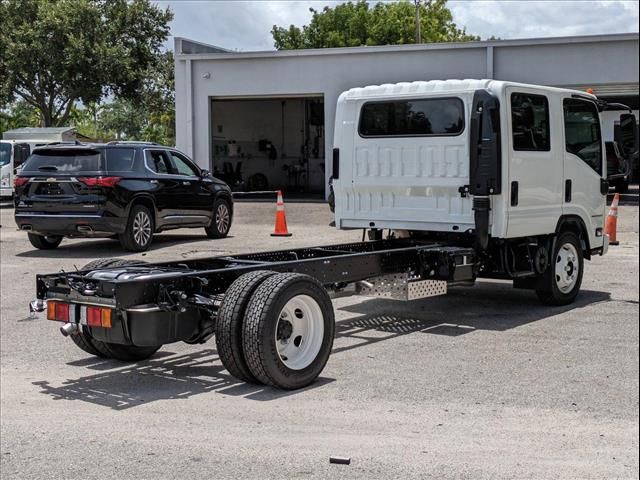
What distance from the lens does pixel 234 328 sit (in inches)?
250

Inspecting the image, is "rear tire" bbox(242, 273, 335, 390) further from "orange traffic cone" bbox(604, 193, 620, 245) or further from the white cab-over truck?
"orange traffic cone" bbox(604, 193, 620, 245)

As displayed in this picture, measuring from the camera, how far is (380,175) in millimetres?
9953

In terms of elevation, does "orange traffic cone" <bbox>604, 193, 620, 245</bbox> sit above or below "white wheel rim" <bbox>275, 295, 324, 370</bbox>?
above

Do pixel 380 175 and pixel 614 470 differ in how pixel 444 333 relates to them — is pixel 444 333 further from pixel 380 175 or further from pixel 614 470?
pixel 614 470

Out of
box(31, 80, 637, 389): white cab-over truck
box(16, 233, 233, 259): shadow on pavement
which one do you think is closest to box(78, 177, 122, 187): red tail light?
box(16, 233, 233, 259): shadow on pavement

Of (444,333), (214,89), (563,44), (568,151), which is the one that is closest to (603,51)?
(563,44)

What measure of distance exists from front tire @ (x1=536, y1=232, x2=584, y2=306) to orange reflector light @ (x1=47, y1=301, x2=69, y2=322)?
540cm

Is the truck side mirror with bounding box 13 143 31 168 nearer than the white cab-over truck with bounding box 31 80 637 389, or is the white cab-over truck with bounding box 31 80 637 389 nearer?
the white cab-over truck with bounding box 31 80 637 389

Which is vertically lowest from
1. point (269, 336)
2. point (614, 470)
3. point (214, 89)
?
point (614, 470)

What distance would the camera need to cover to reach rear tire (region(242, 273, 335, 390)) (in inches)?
249

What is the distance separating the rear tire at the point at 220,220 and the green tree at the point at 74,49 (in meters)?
22.6

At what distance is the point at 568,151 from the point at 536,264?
1346mm

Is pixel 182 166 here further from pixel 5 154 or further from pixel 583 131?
pixel 5 154

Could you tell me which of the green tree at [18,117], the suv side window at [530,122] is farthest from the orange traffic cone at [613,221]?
the green tree at [18,117]
